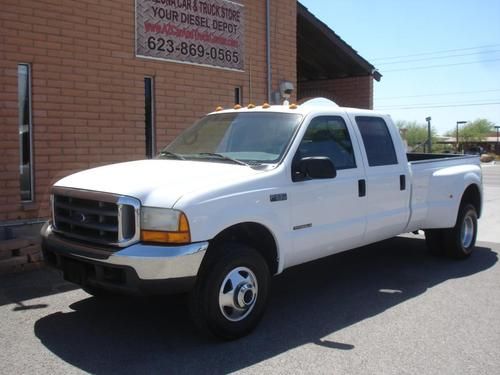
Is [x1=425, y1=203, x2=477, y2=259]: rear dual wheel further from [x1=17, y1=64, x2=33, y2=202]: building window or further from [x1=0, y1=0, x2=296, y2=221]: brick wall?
[x1=17, y1=64, x2=33, y2=202]: building window

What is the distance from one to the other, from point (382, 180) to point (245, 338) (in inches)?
95.4

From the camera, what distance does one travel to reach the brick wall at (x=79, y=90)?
23.2 feet

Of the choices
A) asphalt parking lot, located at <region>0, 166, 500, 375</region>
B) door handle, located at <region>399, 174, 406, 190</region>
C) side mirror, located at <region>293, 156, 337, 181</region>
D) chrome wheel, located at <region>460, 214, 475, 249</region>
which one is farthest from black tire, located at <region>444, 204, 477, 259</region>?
side mirror, located at <region>293, 156, 337, 181</region>

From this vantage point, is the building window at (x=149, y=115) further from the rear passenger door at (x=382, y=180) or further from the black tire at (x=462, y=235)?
the black tire at (x=462, y=235)

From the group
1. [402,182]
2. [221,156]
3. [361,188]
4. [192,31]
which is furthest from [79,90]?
[402,182]

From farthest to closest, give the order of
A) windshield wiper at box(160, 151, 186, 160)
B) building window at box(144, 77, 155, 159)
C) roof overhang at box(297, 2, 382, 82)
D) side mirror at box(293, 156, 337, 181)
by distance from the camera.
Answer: roof overhang at box(297, 2, 382, 82)
building window at box(144, 77, 155, 159)
windshield wiper at box(160, 151, 186, 160)
side mirror at box(293, 156, 337, 181)

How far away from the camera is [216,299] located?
14.4 feet

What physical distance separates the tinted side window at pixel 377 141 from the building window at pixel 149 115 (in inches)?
147

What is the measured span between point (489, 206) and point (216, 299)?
11.0 meters

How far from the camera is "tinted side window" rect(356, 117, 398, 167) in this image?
6129 mm

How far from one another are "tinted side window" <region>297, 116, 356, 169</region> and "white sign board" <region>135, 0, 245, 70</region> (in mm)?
3825

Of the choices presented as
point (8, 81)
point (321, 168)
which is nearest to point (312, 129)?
point (321, 168)

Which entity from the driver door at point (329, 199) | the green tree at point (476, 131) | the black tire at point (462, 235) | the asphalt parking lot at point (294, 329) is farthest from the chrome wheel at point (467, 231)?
the green tree at point (476, 131)

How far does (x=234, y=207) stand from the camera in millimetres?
A: 4473
